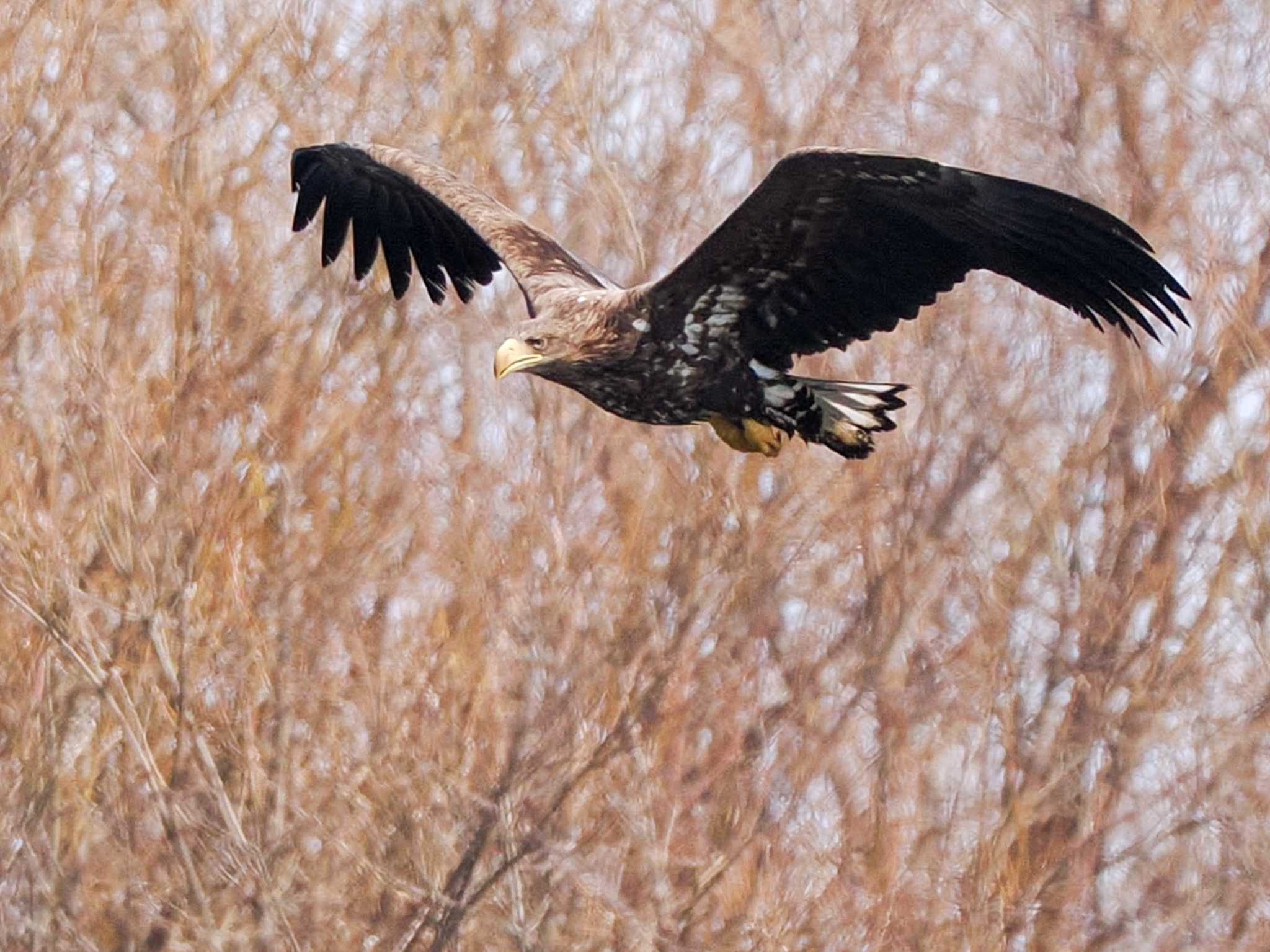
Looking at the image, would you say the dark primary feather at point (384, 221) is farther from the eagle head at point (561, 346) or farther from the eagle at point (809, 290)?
the eagle head at point (561, 346)

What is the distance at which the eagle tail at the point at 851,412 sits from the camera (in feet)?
24.4

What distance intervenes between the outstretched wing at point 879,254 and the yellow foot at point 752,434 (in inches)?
7.7

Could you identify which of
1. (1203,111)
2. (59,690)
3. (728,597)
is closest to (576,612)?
(728,597)

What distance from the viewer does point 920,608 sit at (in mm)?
11992

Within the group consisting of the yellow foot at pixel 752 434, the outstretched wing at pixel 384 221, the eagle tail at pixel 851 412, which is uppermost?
the outstretched wing at pixel 384 221

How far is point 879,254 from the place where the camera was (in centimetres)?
712

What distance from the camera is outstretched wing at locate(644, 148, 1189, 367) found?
22.2 ft

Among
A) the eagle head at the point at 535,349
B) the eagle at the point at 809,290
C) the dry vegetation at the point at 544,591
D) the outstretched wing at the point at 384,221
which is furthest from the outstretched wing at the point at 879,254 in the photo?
the dry vegetation at the point at 544,591

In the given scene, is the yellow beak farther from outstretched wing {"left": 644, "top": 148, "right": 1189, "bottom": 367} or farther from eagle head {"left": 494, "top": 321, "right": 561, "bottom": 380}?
outstretched wing {"left": 644, "top": 148, "right": 1189, "bottom": 367}

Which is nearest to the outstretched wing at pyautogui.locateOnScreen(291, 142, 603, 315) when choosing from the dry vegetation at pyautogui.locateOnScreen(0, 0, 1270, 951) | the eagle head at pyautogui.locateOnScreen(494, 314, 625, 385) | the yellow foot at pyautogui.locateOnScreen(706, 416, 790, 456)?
the yellow foot at pyautogui.locateOnScreen(706, 416, 790, 456)

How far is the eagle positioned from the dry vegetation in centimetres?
427

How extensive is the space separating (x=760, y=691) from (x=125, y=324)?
3361 millimetres

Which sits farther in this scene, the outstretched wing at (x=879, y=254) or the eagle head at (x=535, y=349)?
the eagle head at (x=535, y=349)

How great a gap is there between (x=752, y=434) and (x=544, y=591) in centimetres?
453
